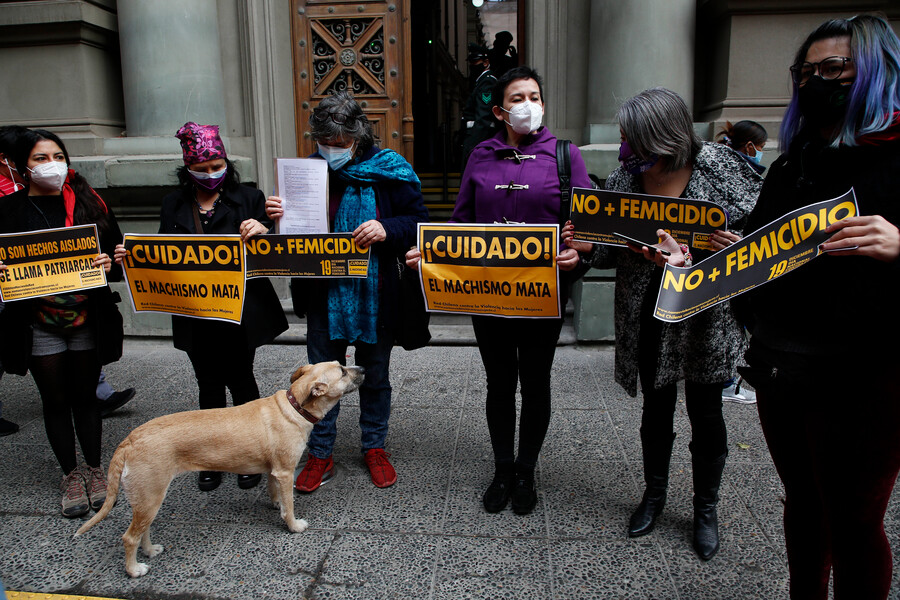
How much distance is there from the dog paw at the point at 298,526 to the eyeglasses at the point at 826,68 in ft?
9.09

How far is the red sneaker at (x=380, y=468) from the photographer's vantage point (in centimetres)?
337

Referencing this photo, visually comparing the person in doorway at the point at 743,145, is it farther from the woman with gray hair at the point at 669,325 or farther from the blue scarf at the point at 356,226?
the blue scarf at the point at 356,226

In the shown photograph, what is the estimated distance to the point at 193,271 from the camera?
321 cm

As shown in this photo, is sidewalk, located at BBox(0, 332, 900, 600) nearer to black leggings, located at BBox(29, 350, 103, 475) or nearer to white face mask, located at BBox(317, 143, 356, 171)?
black leggings, located at BBox(29, 350, 103, 475)

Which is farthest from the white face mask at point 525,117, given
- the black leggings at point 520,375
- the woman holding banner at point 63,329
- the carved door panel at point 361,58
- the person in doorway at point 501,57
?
the person in doorway at point 501,57

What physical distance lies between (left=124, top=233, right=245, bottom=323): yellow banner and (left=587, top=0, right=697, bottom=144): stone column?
399 centimetres

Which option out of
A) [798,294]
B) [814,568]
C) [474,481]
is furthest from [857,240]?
[474,481]

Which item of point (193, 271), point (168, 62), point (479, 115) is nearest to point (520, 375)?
point (193, 271)

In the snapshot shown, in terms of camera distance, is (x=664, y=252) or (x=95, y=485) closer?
(x=664, y=252)

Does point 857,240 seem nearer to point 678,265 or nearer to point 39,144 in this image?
point 678,265

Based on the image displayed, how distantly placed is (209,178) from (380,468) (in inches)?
72.4

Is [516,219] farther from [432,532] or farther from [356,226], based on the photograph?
[432,532]

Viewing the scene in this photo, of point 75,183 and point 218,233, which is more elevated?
point 75,183

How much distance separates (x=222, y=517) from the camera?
310 centimetres
